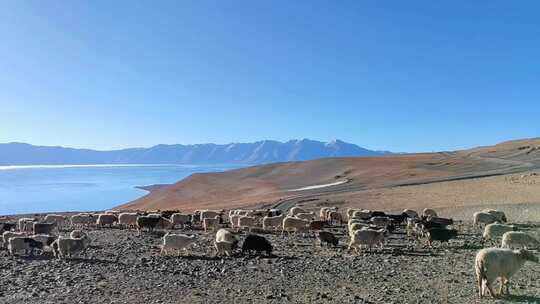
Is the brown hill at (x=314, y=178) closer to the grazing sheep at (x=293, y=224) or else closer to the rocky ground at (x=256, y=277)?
the grazing sheep at (x=293, y=224)

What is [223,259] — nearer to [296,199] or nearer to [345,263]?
[345,263]

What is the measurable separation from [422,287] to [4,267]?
12.2m

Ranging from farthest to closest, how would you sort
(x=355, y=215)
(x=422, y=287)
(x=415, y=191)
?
(x=415, y=191) < (x=355, y=215) < (x=422, y=287)

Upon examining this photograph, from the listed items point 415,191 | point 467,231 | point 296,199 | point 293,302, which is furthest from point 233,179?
point 293,302

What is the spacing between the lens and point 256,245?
1662cm

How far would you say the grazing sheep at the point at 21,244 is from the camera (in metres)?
17.2

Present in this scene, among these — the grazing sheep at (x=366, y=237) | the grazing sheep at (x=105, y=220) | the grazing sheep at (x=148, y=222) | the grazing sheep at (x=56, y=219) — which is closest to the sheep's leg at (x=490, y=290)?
the grazing sheep at (x=366, y=237)

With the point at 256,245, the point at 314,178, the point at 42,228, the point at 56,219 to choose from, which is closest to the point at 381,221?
the point at 256,245

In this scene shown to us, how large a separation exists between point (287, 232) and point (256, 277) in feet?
34.4

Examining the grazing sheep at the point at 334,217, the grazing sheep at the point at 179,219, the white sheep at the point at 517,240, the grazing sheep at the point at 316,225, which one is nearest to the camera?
the white sheep at the point at 517,240

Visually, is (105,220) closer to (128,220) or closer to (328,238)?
(128,220)

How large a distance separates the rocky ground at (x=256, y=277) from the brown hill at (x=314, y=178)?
28.3 metres

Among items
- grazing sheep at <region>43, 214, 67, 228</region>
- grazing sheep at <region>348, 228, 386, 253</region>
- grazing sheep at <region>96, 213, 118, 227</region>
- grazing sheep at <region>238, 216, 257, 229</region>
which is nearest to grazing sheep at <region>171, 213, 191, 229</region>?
grazing sheep at <region>238, 216, 257, 229</region>

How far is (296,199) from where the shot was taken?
152ft
